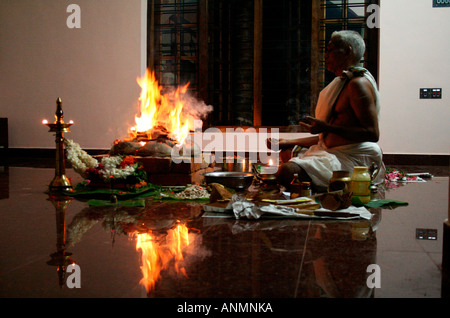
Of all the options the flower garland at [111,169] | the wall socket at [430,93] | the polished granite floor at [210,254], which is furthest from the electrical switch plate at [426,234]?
the wall socket at [430,93]

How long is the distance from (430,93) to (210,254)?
252 inches

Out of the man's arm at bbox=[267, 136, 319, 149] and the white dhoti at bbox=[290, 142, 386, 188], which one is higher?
the man's arm at bbox=[267, 136, 319, 149]

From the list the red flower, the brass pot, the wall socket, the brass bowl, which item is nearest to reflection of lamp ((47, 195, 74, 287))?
the red flower

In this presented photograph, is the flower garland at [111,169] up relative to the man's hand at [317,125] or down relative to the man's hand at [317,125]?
down

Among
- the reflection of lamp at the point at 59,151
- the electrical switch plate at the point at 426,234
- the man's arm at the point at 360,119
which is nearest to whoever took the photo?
the electrical switch plate at the point at 426,234

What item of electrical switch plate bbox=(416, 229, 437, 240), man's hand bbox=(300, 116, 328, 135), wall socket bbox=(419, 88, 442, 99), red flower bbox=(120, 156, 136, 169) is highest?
wall socket bbox=(419, 88, 442, 99)

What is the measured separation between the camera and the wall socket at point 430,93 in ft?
22.4

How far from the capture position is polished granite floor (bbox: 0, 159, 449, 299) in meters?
1.32

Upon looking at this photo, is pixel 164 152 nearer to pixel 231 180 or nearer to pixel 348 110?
pixel 231 180

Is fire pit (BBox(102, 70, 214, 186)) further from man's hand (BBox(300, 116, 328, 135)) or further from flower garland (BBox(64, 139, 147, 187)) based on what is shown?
man's hand (BBox(300, 116, 328, 135))

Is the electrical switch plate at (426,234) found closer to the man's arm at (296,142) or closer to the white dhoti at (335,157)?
the white dhoti at (335,157)

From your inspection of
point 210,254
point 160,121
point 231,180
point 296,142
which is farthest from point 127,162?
point 160,121

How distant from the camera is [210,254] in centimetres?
171

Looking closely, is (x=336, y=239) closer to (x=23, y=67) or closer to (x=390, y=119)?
(x=390, y=119)
